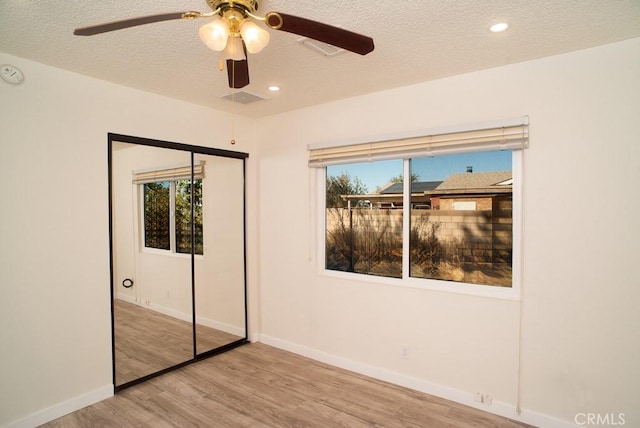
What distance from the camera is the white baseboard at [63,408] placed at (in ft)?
8.08

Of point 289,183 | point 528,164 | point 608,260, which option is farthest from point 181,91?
point 608,260

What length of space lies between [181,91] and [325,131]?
1.41 m

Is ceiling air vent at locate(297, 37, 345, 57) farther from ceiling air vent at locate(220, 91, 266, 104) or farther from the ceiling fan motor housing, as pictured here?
ceiling air vent at locate(220, 91, 266, 104)

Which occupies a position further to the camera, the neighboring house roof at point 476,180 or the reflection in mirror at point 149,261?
the reflection in mirror at point 149,261

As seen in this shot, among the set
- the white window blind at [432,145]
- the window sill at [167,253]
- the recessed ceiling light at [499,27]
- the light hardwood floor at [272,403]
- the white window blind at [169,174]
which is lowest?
the light hardwood floor at [272,403]

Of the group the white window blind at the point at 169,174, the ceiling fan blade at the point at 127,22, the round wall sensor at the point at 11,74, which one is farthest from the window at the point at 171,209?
the ceiling fan blade at the point at 127,22

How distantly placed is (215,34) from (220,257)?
109 inches

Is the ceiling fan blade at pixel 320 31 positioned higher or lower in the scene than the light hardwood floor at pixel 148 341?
higher

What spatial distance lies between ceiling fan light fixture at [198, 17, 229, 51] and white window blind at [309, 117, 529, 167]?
1908mm

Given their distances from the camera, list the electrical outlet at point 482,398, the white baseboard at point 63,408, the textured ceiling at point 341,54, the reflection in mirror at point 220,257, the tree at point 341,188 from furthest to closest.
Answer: the reflection in mirror at point 220,257 → the tree at point 341,188 → the electrical outlet at point 482,398 → the white baseboard at point 63,408 → the textured ceiling at point 341,54

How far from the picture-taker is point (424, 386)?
2.96 meters

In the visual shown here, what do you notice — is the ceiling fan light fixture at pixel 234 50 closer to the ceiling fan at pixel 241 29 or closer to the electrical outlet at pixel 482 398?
the ceiling fan at pixel 241 29

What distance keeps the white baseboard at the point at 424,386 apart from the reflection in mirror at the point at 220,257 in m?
0.56

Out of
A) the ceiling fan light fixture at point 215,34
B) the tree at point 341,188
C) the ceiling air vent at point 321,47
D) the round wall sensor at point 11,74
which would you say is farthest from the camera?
the tree at point 341,188
